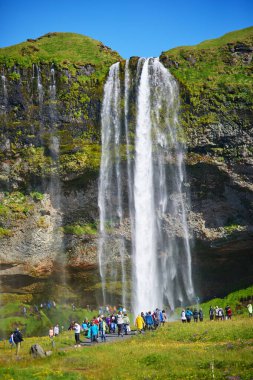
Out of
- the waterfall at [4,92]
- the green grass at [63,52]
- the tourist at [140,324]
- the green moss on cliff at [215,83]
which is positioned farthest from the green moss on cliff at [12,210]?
the tourist at [140,324]

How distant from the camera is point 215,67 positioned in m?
49.5

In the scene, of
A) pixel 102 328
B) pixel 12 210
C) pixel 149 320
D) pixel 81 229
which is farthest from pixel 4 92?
pixel 149 320

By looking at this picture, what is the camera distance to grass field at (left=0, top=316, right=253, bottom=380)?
19.0m

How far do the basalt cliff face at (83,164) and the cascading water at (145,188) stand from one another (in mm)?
890

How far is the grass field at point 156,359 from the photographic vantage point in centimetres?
1900

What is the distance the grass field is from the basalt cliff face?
20.3 metres

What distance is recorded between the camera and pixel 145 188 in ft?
159

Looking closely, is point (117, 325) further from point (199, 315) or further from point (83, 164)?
point (83, 164)

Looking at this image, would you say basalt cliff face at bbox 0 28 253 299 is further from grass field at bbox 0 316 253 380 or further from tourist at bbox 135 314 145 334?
grass field at bbox 0 316 253 380

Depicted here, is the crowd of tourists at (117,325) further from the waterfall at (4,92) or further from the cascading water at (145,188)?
the waterfall at (4,92)

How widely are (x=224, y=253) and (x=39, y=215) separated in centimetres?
1858

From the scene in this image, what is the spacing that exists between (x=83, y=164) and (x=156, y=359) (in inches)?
1142

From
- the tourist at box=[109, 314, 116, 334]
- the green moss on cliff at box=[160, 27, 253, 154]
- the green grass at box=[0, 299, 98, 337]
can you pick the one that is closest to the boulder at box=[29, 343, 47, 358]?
the tourist at box=[109, 314, 116, 334]

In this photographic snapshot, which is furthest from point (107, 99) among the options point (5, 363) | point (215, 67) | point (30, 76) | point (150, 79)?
point (5, 363)
